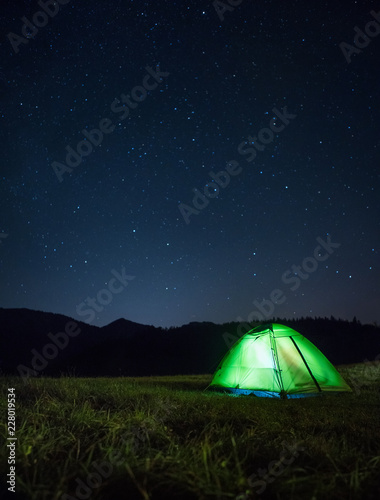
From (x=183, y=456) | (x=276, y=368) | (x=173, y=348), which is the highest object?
(x=183, y=456)

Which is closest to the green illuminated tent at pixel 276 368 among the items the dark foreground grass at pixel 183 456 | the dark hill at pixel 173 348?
the dark foreground grass at pixel 183 456

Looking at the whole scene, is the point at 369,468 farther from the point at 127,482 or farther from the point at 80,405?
the point at 80,405

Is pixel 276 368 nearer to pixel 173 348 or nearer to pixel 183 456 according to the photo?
pixel 183 456

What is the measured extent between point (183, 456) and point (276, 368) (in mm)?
6083

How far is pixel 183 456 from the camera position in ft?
10.4

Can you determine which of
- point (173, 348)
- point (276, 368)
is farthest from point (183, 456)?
point (173, 348)

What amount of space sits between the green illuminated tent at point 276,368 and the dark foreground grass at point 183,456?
3020 mm

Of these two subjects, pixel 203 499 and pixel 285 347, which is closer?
pixel 203 499

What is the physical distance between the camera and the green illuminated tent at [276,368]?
336 inches

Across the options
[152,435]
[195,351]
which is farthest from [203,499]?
[195,351]

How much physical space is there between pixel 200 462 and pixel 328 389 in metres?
6.79

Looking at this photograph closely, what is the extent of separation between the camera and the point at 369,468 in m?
2.99

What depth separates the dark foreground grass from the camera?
2.57 meters

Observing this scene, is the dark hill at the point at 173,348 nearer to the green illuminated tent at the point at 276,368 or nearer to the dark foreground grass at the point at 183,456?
the green illuminated tent at the point at 276,368
